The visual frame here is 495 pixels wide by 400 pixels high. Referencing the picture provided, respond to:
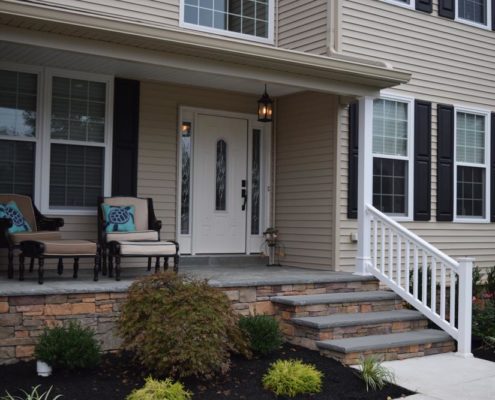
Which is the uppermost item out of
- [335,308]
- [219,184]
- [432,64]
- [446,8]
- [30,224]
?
[446,8]

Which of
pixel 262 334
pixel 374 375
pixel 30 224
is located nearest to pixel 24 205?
pixel 30 224

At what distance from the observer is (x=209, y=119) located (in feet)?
28.5

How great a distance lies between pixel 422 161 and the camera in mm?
9195

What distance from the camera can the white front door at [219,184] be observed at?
8602 millimetres

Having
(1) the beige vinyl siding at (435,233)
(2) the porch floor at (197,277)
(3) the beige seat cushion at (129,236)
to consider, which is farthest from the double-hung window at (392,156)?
(3) the beige seat cushion at (129,236)

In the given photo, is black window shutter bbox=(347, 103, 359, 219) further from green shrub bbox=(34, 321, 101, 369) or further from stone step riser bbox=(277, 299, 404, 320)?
green shrub bbox=(34, 321, 101, 369)

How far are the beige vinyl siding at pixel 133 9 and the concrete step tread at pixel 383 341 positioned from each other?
13.8ft

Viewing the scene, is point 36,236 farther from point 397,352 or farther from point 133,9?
point 397,352

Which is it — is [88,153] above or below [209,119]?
below

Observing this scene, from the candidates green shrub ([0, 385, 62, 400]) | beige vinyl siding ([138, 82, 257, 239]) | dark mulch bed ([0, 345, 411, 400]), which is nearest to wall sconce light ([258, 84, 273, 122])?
Result: beige vinyl siding ([138, 82, 257, 239])

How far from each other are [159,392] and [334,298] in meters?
2.78

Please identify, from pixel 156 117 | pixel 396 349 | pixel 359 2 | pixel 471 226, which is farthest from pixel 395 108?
pixel 396 349

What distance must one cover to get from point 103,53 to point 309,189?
3475 millimetres

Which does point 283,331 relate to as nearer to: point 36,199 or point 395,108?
point 36,199
